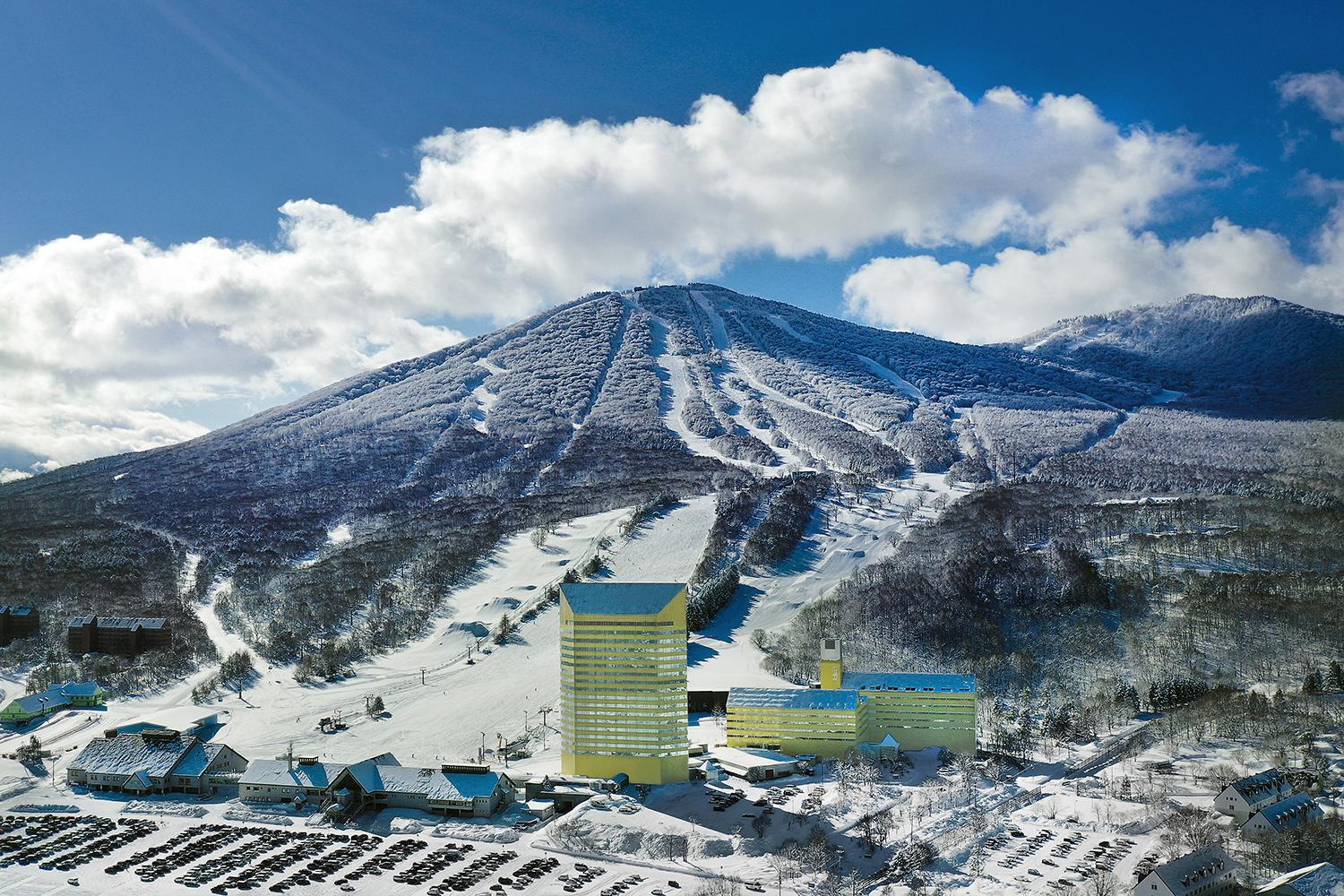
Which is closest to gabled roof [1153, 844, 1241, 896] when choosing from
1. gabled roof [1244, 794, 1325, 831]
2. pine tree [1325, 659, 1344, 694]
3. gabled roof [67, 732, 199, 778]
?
gabled roof [1244, 794, 1325, 831]

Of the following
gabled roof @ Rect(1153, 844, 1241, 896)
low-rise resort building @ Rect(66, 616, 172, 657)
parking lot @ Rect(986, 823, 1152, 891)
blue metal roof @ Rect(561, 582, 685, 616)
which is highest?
blue metal roof @ Rect(561, 582, 685, 616)

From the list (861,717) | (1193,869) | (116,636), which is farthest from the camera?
(116,636)

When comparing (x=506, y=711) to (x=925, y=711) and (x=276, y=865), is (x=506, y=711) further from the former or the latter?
(x=276, y=865)

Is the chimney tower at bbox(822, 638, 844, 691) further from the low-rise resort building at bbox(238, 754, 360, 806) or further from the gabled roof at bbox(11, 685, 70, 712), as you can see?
the gabled roof at bbox(11, 685, 70, 712)

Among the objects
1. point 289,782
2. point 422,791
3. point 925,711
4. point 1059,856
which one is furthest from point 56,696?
point 1059,856

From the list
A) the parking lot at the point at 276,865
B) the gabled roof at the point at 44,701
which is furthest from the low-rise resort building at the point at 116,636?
the parking lot at the point at 276,865

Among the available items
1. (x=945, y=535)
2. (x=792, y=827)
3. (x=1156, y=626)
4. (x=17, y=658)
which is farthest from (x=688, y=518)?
(x=792, y=827)
